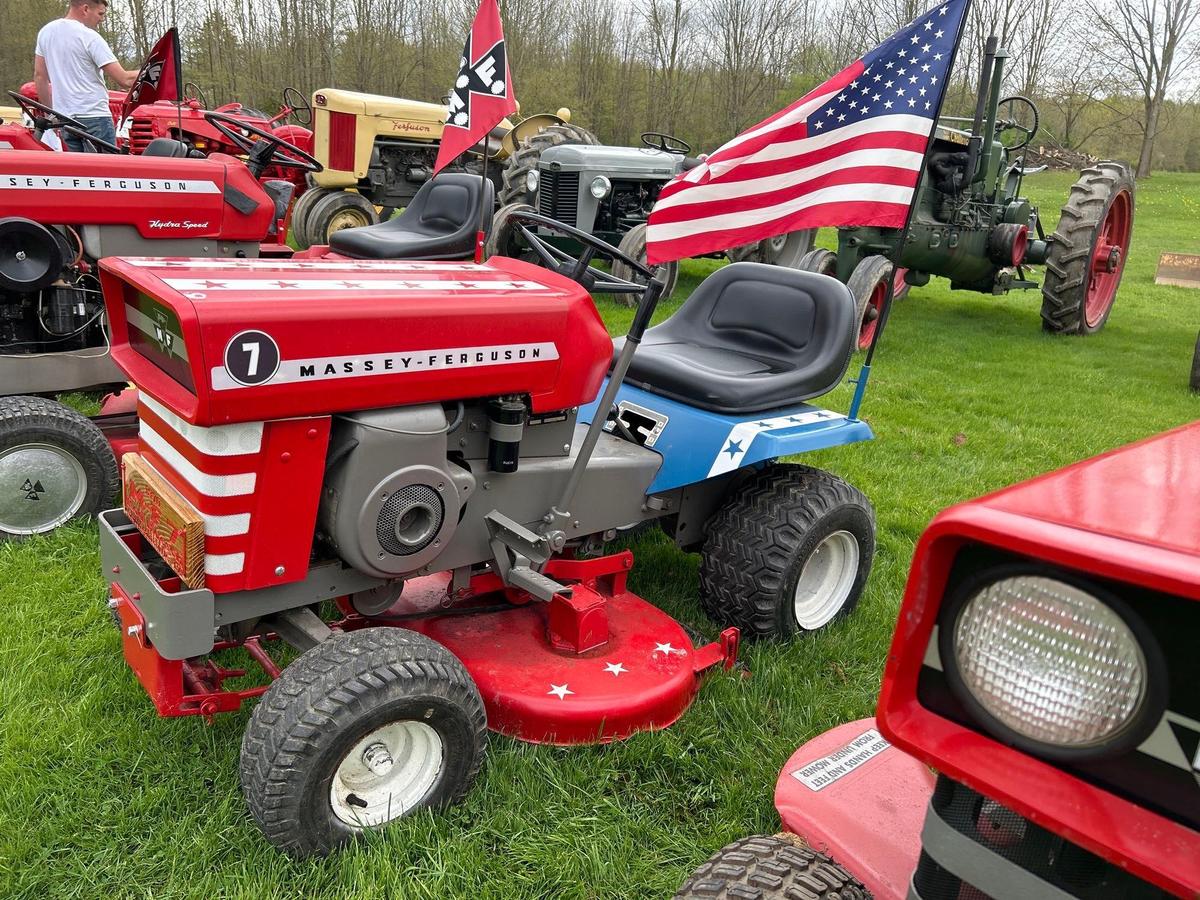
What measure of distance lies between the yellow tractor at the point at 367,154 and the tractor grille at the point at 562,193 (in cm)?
66

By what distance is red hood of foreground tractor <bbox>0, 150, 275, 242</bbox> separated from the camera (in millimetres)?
3748

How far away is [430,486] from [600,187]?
23.0ft

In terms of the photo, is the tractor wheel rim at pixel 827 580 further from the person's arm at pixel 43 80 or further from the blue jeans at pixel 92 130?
the person's arm at pixel 43 80

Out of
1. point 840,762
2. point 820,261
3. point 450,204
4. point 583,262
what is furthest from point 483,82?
point 820,261

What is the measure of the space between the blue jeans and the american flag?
4.62 meters

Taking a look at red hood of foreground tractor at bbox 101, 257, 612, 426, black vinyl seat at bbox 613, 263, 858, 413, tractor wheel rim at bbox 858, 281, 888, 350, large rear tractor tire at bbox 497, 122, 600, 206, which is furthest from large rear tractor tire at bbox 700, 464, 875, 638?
large rear tractor tire at bbox 497, 122, 600, 206

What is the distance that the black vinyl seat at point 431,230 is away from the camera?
5602 mm


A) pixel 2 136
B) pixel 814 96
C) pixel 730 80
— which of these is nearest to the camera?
pixel 814 96

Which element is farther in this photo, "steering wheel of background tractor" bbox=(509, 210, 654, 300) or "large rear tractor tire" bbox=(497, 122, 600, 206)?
"large rear tractor tire" bbox=(497, 122, 600, 206)

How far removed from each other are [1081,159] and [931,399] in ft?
82.0

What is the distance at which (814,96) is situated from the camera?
2771 millimetres

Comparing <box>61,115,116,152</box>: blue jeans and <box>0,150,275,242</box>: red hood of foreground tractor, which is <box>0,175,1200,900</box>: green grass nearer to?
<box>0,150,275,242</box>: red hood of foreground tractor

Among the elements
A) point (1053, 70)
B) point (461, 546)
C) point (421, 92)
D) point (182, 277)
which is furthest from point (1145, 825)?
point (1053, 70)

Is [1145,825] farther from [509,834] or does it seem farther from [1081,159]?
[1081,159]
